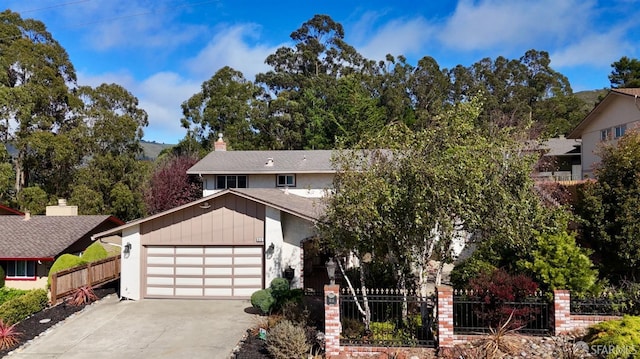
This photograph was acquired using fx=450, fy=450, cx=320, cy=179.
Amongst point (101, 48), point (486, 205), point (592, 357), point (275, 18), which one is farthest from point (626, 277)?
point (101, 48)

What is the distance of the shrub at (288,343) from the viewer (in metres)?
10.2

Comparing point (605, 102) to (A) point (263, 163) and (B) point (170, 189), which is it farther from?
(B) point (170, 189)

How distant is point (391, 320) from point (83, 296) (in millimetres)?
11287

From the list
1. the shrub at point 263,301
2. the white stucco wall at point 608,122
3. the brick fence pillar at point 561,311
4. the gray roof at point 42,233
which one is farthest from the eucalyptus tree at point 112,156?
the white stucco wall at point 608,122

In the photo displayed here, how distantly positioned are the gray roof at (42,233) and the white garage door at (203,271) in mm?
4779

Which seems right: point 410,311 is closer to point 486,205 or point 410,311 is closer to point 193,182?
point 486,205

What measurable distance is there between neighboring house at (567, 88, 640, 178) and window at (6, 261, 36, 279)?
88.3ft

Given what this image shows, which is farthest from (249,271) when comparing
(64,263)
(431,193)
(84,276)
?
(431,193)

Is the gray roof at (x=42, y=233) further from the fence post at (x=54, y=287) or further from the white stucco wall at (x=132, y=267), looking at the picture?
the white stucco wall at (x=132, y=267)

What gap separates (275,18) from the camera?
22.2 metres

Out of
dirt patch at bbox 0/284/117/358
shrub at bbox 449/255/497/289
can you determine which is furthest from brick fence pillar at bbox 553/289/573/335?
dirt patch at bbox 0/284/117/358

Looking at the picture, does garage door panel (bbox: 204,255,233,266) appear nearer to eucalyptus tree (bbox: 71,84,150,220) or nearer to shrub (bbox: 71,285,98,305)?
shrub (bbox: 71,285,98,305)

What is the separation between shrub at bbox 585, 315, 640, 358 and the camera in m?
8.83

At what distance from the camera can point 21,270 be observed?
61.9 ft
